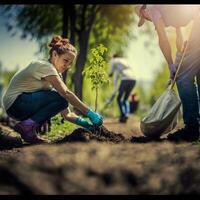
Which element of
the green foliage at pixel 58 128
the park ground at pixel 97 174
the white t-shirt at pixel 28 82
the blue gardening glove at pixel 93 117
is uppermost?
the white t-shirt at pixel 28 82

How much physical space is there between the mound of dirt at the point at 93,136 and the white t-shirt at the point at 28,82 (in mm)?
523

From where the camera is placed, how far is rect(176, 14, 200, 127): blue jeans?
489 centimetres

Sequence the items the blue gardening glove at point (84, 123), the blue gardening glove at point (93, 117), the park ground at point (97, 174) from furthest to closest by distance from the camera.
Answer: the blue gardening glove at point (84, 123) < the blue gardening glove at point (93, 117) < the park ground at point (97, 174)

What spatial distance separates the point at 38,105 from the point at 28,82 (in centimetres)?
24

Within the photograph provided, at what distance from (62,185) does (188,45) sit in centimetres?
262

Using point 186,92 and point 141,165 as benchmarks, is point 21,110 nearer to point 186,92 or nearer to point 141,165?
point 186,92

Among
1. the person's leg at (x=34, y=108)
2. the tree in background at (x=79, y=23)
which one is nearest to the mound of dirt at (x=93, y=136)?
the person's leg at (x=34, y=108)

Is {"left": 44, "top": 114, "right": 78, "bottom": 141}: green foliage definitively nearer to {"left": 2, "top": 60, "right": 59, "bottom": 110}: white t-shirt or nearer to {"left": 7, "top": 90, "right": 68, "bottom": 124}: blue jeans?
{"left": 7, "top": 90, "right": 68, "bottom": 124}: blue jeans

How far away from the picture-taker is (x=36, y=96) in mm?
4906

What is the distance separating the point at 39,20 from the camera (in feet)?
46.2

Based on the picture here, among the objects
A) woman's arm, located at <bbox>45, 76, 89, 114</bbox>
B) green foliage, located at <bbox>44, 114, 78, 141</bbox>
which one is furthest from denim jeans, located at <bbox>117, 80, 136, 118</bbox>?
woman's arm, located at <bbox>45, 76, 89, 114</bbox>

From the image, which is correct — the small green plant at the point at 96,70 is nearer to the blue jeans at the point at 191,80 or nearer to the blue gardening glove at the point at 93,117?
the blue gardening glove at the point at 93,117

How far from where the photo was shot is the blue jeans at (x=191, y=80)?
4887 millimetres

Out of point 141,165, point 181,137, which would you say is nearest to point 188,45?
point 181,137
